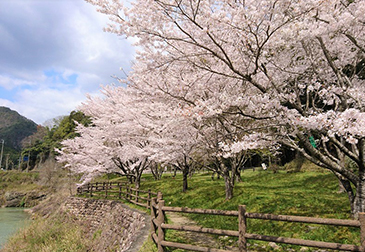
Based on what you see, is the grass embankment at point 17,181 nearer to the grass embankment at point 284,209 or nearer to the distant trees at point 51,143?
the distant trees at point 51,143

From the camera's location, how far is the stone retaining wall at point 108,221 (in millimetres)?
9938

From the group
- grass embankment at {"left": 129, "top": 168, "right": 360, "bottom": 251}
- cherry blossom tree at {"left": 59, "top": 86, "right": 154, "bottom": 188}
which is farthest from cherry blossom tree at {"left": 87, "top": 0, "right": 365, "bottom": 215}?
cherry blossom tree at {"left": 59, "top": 86, "right": 154, "bottom": 188}

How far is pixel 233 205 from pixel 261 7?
7195mm

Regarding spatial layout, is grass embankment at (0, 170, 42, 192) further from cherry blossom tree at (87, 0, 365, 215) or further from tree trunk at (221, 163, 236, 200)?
cherry blossom tree at (87, 0, 365, 215)

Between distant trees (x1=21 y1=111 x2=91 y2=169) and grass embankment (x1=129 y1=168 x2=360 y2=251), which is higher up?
distant trees (x1=21 y1=111 x2=91 y2=169)

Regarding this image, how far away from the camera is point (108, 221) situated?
1341 cm

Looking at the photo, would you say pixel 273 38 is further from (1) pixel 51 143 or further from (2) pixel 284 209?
(1) pixel 51 143

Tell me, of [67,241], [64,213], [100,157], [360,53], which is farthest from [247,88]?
[64,213]

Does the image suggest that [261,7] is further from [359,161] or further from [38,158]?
[38,158]

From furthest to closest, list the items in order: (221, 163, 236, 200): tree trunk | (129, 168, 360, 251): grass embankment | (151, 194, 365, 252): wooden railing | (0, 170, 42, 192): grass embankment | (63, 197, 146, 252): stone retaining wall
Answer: (0, 170, 42, 192): grass embankment
(221, 163, 236, 200): tree trunk
(63, 197, 146, 252): stone retaining wall
(129, 168, 360, 251): grass embankment
(151, 194, 365, 252): wooden railing

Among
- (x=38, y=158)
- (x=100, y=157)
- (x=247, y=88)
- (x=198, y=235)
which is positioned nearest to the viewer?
(x=198, y=235)

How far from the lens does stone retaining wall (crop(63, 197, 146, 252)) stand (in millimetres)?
9938

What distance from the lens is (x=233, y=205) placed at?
9.67 m

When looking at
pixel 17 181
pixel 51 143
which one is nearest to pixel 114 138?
pixel 17 181
